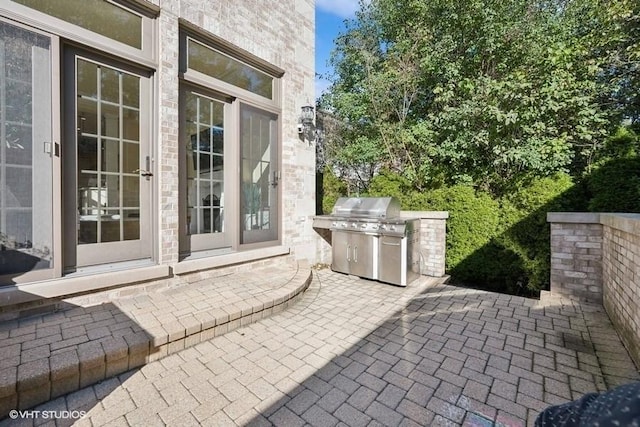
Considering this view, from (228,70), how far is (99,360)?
3688 millimetres

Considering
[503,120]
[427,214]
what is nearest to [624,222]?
[427,214]

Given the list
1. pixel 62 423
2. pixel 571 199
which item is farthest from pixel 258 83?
pixel 571 199

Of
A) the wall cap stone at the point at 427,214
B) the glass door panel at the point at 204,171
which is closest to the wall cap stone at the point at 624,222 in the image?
the wall cap stone at the point at 427,214

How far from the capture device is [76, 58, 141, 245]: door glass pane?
2.93 m

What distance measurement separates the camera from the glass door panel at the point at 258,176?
4355mm

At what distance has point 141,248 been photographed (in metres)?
3.29

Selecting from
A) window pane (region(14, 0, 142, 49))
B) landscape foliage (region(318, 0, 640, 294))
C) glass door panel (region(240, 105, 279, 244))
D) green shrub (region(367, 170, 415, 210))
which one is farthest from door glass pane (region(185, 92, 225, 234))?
green shrub (region(367, 170, 415, 210))

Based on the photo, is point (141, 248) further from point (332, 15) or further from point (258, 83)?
point (332, 15)

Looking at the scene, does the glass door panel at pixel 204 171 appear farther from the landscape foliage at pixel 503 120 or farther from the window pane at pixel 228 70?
the landscape foliage at pixel 503 120

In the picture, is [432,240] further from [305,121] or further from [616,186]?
[305,121]

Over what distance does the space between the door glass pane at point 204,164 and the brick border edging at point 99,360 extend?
4.98 ft

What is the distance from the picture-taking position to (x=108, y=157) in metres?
3.08

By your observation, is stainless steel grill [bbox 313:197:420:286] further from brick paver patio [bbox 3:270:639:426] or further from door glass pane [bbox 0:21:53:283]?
door glass pane [bbox 0:21:53:283]

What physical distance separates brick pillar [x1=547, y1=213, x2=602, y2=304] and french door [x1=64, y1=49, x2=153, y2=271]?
505 centimetres
